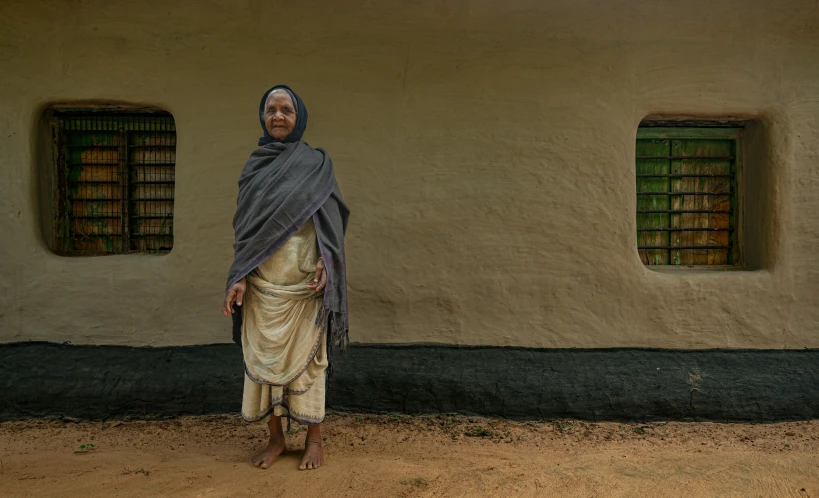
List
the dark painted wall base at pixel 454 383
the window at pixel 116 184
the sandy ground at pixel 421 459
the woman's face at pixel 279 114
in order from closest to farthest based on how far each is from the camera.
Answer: the sandy ground at pixel 421 459, the woman's face at pixel 279 114, the dark painted wall base at pixel 454 383, the window at pixel 116 184

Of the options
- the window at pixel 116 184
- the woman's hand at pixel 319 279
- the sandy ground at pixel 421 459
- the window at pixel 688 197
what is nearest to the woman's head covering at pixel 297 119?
the woman's hand at pixel 319 279

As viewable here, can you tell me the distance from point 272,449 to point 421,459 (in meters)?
0.72

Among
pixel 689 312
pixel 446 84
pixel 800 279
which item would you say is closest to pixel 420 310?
pixel 446 84

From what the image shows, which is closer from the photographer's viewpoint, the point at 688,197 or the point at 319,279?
the point at 319,279

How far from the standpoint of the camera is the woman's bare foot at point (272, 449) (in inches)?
102

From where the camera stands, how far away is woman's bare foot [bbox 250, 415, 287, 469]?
258 centimetres

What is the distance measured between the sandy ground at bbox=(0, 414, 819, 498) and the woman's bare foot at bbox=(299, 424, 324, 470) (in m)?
0.04

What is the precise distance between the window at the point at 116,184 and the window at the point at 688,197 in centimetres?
306

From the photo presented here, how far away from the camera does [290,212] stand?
8.01 ft

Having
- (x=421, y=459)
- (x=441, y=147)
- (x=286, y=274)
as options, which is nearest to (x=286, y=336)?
(x=286, y=274)

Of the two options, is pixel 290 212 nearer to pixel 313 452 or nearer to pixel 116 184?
pixel 313 452

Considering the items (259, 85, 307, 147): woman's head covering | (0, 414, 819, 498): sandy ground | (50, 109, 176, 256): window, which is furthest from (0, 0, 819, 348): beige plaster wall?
(259, 85, 307, 147): woman's head covering

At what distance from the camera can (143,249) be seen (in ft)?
11.7

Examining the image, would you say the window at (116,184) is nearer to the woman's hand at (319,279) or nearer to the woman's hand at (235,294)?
the woman's hand at (235,294)
